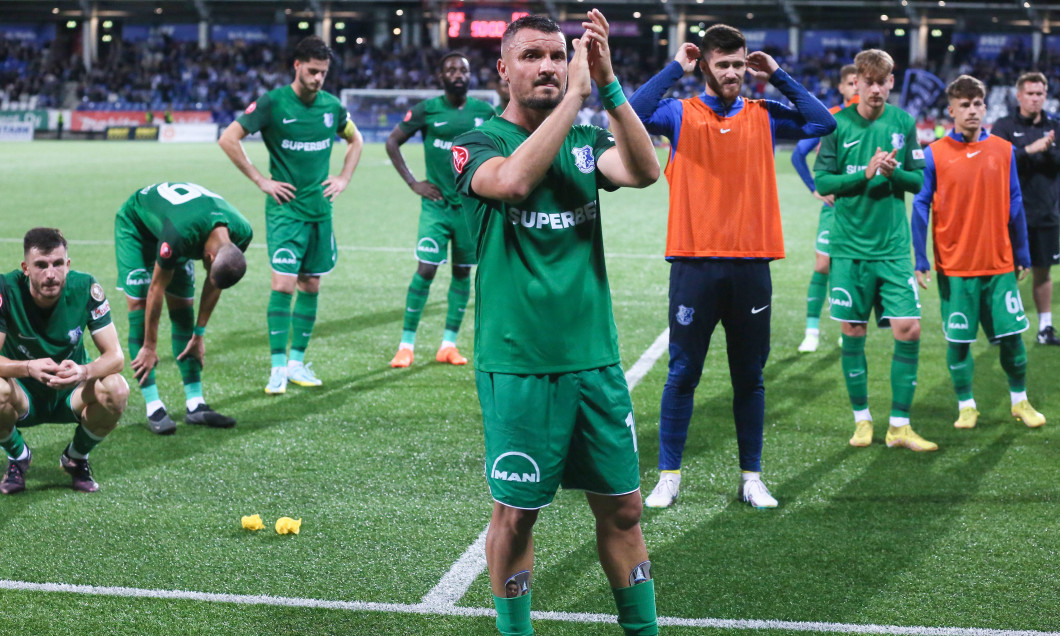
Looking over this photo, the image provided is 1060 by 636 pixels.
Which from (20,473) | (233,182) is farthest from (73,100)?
(20,473)

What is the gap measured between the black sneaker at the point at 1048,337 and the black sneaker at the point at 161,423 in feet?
22.9

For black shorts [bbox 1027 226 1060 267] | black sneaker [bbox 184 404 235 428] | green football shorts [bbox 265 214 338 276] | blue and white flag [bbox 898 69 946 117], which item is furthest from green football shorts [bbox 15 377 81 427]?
blue and white flag [bbox 898 69 946 117]

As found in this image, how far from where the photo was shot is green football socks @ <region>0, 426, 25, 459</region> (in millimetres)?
5367

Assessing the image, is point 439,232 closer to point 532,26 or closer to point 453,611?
point 453,611

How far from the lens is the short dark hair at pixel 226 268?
18.0 feet

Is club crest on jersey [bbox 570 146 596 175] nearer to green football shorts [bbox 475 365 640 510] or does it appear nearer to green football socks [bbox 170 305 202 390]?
green football shorts [bbox 475 365 640 510]

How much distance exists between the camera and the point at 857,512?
509 cm

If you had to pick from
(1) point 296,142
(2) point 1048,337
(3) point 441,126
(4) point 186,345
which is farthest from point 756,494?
(2) point 1048,337

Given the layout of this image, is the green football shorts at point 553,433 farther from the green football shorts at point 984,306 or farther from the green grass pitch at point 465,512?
the green football shorts at point 984,306

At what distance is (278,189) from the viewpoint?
24.6 feet

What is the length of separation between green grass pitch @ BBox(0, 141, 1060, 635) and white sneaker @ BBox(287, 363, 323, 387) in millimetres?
89

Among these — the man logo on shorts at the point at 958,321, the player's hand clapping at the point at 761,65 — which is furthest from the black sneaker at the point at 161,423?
the man logo on shorts at the point at 958,321

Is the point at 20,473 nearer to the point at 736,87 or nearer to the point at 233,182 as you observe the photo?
the point at 736,87

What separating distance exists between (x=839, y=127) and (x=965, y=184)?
2.86 feet
